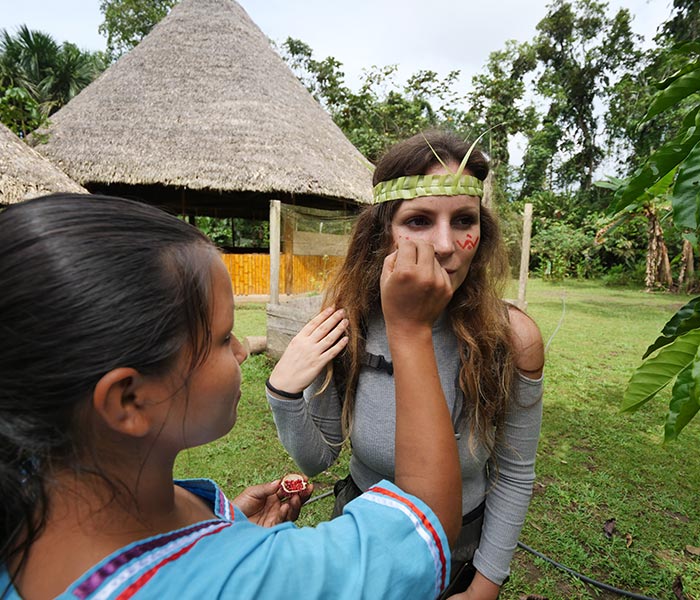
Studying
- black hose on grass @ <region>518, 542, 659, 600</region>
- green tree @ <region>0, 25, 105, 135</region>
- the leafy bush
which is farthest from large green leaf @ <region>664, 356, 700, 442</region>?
green tree @ <region>0, 25, 105, 135</region>

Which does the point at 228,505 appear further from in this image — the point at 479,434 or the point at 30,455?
the point at 479,434

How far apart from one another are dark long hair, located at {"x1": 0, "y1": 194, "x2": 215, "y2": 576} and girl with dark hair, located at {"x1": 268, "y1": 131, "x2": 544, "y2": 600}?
0.57 meters

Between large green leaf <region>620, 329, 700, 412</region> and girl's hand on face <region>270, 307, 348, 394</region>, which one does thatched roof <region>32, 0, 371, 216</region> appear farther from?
large green leaf <region>620, 329, 700, 412</region>

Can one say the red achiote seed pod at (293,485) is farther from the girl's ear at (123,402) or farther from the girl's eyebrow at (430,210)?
the girl's eyebrow at (430,210)

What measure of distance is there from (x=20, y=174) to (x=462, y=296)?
7.87 m

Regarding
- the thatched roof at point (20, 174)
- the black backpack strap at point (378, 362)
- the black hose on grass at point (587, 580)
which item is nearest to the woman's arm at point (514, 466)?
the black backpack strap at point (378, 362)

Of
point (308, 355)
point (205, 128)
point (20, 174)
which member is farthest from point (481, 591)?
point (205, 128)

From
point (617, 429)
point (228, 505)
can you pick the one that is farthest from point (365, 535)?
point (617, 429)

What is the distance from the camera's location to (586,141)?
24812 mm

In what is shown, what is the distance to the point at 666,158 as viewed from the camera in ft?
3.73

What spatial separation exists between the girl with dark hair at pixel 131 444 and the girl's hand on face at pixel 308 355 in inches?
16.5

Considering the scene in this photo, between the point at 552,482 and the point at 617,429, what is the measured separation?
1397mm

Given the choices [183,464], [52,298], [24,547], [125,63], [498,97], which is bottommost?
[183,464]

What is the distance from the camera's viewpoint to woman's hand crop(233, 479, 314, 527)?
44.8 inches
